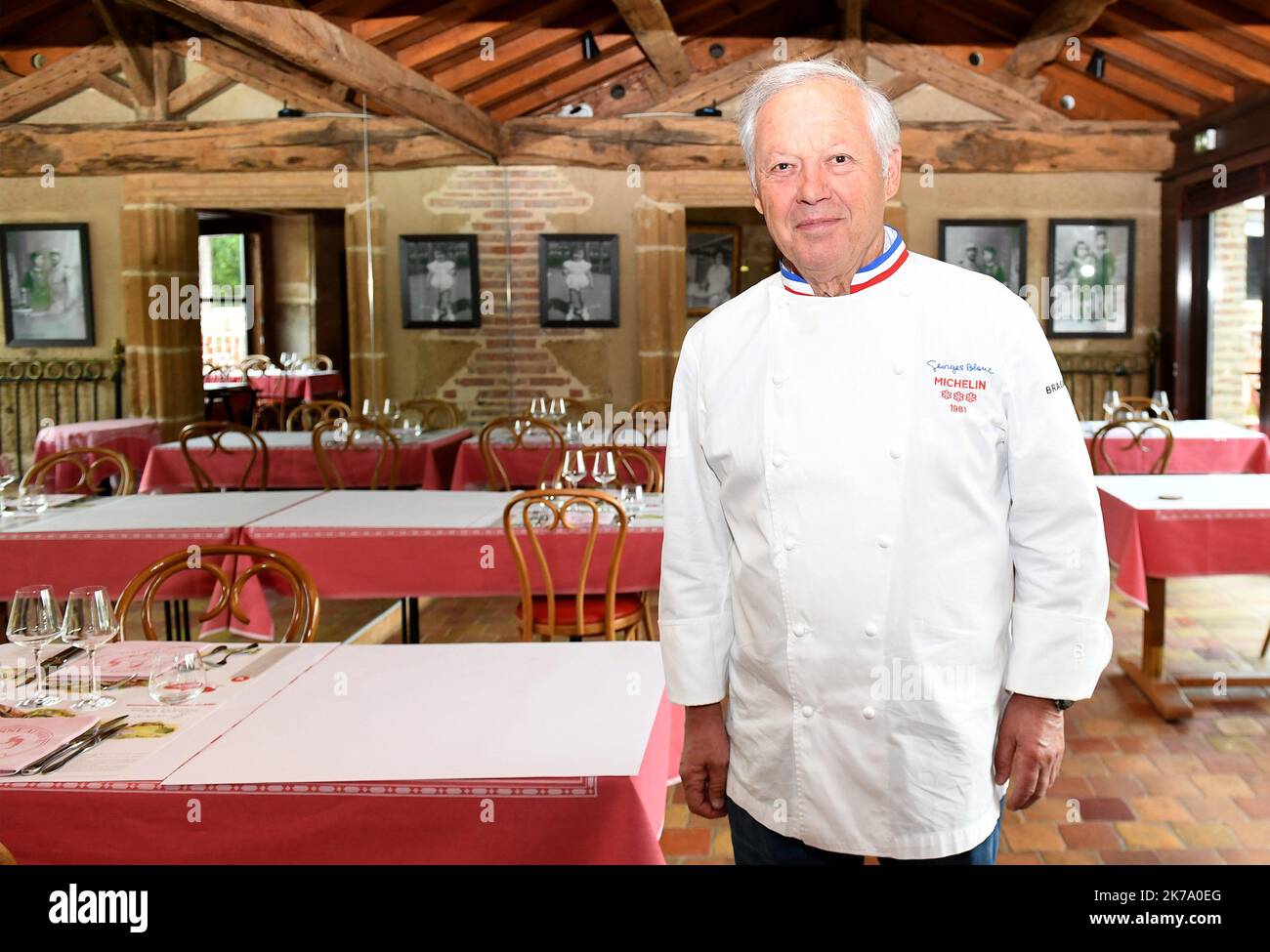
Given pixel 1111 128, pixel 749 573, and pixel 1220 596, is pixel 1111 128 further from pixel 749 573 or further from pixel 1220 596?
pixel 749 573

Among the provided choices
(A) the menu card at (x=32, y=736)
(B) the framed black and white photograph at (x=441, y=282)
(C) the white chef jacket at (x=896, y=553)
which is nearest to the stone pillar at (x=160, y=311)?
(B) the framed black and white photograph at (x=441, y=282)

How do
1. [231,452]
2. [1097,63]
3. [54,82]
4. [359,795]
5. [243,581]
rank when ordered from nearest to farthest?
[359,795]
[243,581]
[54,82]
[231,452]
[1097,63]

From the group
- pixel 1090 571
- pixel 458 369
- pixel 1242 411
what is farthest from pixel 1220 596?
pixel 458 369

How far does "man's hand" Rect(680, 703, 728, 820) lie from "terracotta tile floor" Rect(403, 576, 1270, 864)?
1.51m

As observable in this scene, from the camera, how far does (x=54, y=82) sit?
16.0 ft

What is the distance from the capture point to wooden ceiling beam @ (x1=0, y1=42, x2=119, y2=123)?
15.1 ft

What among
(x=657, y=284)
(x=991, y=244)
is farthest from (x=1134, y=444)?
(x=657, y=284)

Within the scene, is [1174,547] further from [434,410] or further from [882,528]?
[434,410]

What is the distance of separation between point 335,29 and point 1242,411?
308 inches

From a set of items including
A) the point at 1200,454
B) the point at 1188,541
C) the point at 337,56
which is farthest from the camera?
the point at 1200,454

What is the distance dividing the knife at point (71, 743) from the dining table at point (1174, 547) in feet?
10.5

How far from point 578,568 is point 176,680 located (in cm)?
190

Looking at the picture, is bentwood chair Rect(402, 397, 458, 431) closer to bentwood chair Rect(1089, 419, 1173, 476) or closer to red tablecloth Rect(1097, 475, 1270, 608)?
bentwood chair Rect(1089, 419, 1173, 476)

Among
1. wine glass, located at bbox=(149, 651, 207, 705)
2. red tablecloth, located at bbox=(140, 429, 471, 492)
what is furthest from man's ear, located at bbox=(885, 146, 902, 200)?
red tablecloth, located at bbox=(140, 429, 471, 492)
